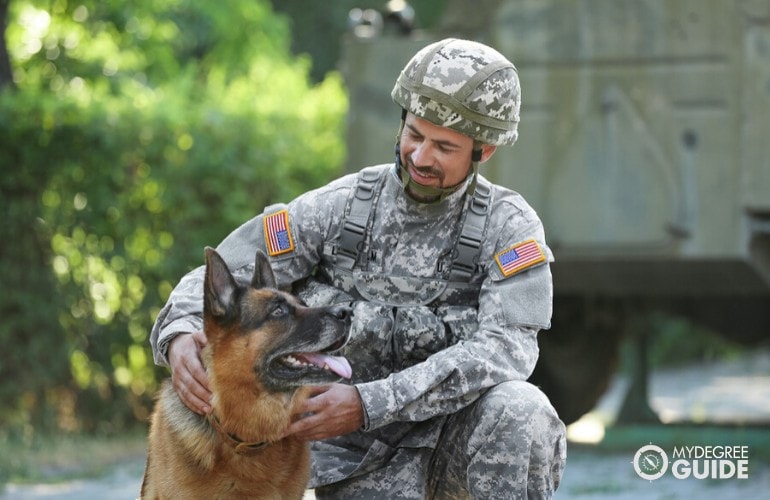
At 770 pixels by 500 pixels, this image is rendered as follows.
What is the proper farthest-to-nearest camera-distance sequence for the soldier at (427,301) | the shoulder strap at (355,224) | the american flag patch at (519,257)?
1. the shoulder strap at (355,224)
2. the american flag patch at (519,257)
3. the soldier at (427,301)

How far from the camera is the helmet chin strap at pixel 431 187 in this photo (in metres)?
4.94

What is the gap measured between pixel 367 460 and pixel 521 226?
0.97m

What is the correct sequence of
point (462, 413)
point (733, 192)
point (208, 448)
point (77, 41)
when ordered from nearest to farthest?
point (208, 448) → point (462, 413) → point (733, 192) → point (77, 41)

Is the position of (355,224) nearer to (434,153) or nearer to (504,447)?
(434,153)

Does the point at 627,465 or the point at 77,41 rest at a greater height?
the point at 77,41

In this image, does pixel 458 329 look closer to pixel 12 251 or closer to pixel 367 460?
pixel 367 460

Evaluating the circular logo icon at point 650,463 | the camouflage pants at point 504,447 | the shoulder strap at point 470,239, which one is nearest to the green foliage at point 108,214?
the circular logo icon at point 650,463

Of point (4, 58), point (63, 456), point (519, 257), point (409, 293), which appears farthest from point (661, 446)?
point (4, 58)

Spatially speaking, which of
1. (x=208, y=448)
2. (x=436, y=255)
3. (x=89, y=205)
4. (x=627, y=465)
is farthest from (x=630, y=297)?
(x=208, y=448)

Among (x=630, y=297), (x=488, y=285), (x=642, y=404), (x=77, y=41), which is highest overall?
(x=77, y=41)

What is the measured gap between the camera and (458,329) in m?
4.91

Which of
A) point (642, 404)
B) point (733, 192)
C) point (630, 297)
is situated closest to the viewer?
point (733, 192)

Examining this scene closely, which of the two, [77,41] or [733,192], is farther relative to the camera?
[77,41]

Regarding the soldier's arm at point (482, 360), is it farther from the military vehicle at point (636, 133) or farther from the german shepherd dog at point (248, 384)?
the military vehicle at point (636, 133)
